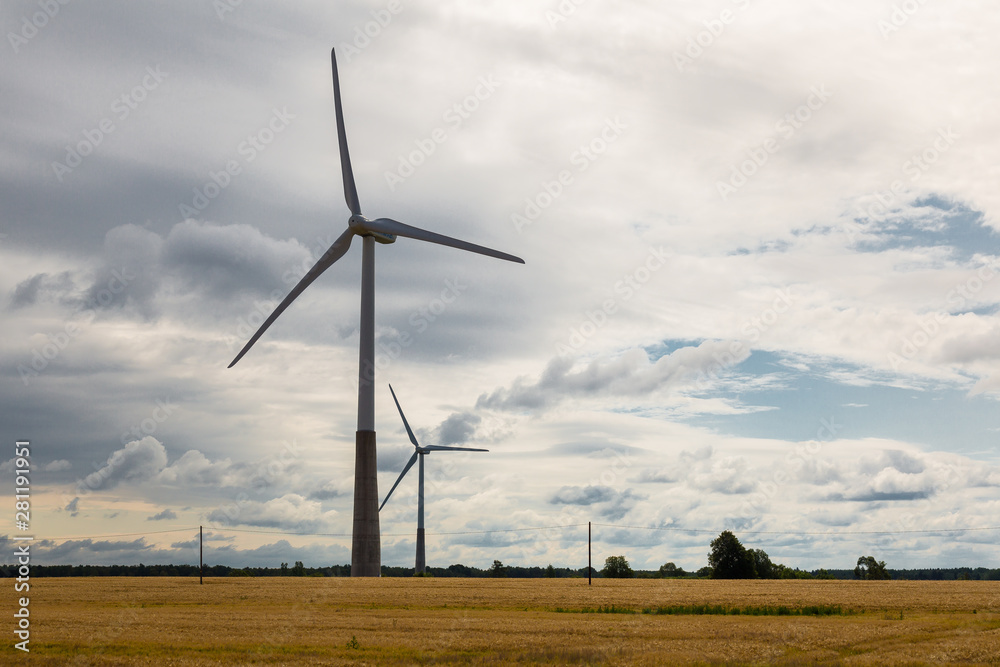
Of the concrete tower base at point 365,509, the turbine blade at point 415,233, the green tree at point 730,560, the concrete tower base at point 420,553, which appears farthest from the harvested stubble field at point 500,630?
the green tree at point 730,560

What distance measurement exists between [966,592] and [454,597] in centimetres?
5048

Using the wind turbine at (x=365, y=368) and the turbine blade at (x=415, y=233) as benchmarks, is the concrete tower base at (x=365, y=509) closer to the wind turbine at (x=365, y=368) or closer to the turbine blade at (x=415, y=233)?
the wind turbine at (x=365, y=368)

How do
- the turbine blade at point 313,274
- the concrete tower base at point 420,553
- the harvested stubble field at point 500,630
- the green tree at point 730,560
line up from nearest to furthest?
the harvested stubble field at point 500,630
the turbine blade at point 313,274
the concrete tower base at point 420,553
the green tree at point 730,560

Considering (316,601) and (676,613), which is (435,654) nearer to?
(676,613)

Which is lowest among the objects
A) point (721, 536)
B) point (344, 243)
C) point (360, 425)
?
point (721, 536)

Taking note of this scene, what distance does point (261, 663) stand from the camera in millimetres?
32688

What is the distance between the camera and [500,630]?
148 feet

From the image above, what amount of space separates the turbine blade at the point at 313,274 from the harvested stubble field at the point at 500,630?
3102 cm

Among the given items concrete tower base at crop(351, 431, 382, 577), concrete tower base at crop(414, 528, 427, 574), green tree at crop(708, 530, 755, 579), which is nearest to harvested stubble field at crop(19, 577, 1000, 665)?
concrete tower base at crop(351, 431, 382, 577)

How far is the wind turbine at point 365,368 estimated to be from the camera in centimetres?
10325

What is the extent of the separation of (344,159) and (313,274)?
51.1 ft

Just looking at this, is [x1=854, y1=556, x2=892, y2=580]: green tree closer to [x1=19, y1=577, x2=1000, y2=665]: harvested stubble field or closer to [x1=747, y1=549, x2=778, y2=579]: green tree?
[x1=747, y1=549, x2=778, y2=579]: green tree

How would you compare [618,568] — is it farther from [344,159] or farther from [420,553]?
[344,159]

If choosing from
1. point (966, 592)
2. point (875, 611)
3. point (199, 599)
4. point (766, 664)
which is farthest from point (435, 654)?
point (966, 592)
